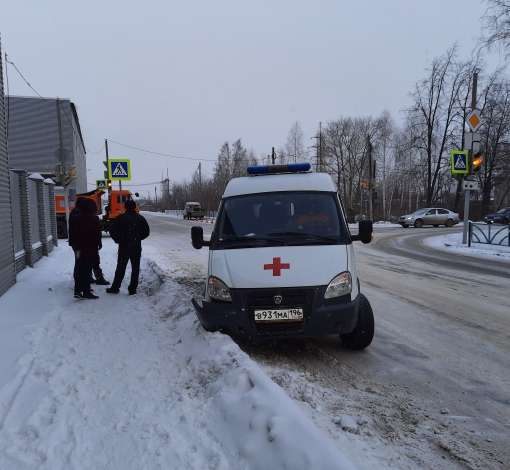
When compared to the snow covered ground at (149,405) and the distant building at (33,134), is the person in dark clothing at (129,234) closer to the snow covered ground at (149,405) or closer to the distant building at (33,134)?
the snow covered ground at (149,405)

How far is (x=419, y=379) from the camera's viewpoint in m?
4.16

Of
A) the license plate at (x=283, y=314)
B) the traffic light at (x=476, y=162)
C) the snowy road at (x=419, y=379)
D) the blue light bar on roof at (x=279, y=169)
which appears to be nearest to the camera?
the snowy road at (x=419, y=379)

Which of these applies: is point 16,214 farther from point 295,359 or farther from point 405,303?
point 405,303

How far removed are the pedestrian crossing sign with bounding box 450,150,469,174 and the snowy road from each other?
1124 cm

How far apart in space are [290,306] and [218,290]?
83cm

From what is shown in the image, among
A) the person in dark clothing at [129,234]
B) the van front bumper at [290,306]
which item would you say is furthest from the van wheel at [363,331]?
the person in dark clothing at [129,234]

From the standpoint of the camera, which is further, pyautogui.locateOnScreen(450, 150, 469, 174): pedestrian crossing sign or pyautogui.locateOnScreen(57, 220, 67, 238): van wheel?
pyautogui.locateOnScreen(57, 220, 67, 238): van wheel

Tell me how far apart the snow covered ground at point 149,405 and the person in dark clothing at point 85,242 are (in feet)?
4.69

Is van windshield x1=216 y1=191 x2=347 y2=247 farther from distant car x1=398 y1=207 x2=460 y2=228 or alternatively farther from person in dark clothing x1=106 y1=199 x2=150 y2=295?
distant car x1=398 y1=207 x2=460 y2=228

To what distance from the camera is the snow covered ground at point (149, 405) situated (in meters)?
2.71

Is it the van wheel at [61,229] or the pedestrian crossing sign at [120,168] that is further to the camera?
the van wheel at [61,229]

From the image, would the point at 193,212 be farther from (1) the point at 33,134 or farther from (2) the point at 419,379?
(2) the point at 419,379

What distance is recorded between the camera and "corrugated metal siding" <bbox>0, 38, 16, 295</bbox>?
24.8 feet

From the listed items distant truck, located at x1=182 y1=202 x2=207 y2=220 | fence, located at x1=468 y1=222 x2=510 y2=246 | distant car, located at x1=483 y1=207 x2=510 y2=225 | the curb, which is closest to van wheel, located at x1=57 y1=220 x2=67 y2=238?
the curb
